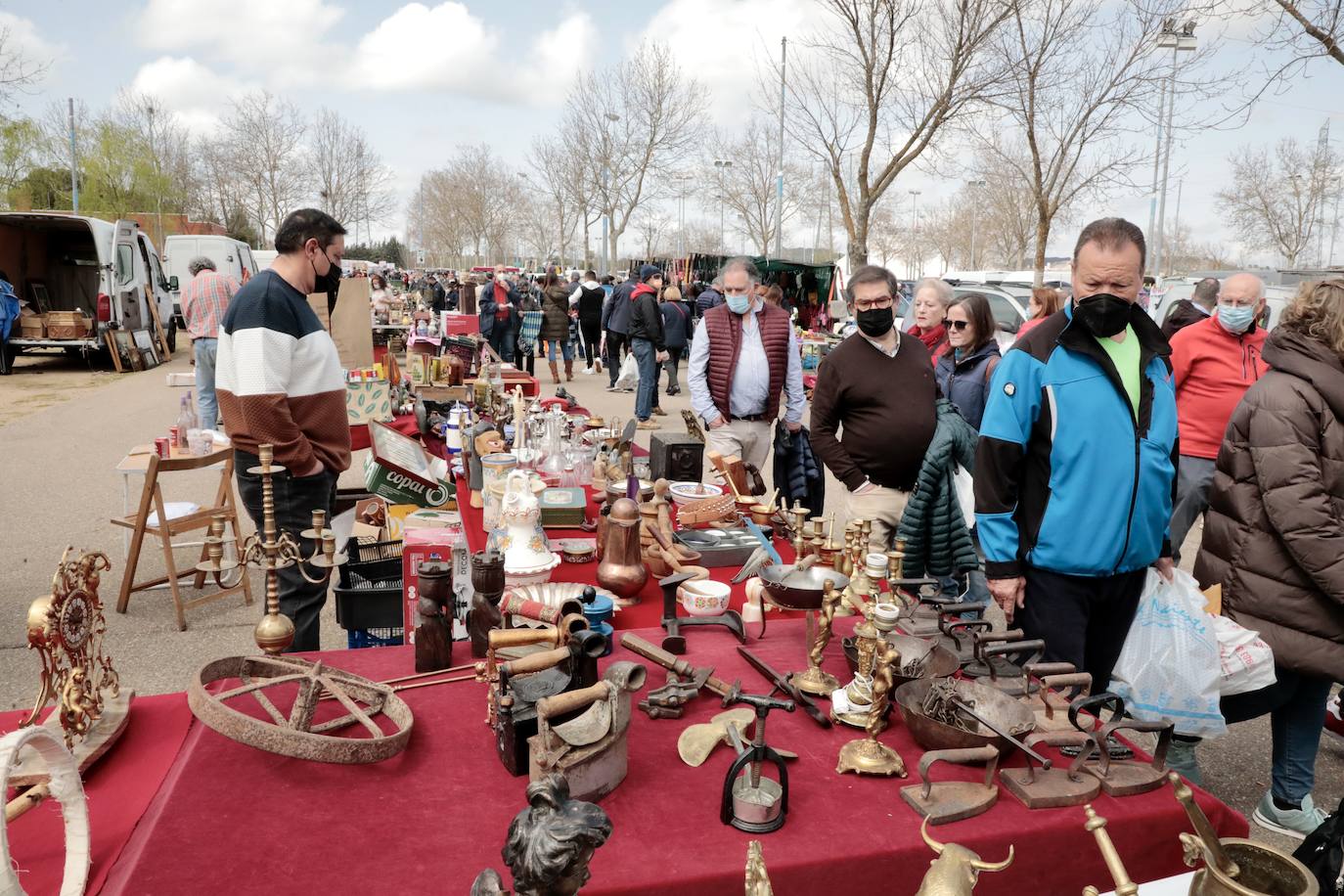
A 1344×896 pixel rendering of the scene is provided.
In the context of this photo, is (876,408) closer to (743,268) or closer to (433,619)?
(743,268)

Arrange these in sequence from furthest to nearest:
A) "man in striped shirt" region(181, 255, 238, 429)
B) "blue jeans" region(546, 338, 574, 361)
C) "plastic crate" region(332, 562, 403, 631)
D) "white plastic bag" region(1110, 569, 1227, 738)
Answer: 1. "blue jeans" region(546, 338, 574, 361)
2. "man in striped shirt" region(181, 255, 238, 429)
3. "plastic crate" region(332, 562, 403, 631)
4. "white plastic bag" region(1110, 569, 1227, 738)

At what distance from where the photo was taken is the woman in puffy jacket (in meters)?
2.66

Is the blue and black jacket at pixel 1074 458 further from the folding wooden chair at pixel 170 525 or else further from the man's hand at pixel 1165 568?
the folding wooden chair at pixel 170 525

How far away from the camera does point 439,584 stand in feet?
6.94

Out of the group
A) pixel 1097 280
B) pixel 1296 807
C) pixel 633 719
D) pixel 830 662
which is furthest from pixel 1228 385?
pixel 633 719

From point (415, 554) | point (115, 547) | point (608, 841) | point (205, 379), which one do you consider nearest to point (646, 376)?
point (205, 379)

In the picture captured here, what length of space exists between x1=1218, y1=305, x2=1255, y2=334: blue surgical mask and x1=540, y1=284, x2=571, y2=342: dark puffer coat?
11.0 m

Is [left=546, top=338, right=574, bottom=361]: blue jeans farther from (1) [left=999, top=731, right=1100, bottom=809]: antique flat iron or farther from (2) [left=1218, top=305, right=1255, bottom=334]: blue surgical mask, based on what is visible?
(1) [left=999, top=731, right=1100, bottom=809]: antique flat iron

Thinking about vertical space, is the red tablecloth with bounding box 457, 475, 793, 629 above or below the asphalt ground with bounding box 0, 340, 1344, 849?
above

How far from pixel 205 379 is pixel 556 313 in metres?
6.85

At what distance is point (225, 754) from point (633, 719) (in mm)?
873

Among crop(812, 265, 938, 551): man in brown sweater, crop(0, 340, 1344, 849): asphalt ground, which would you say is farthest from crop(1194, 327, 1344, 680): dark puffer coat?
crop(812, 265, 938, 551): man in brown sweater

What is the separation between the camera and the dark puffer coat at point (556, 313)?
14281 millimetres

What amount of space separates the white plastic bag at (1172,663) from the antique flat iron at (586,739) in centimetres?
176
